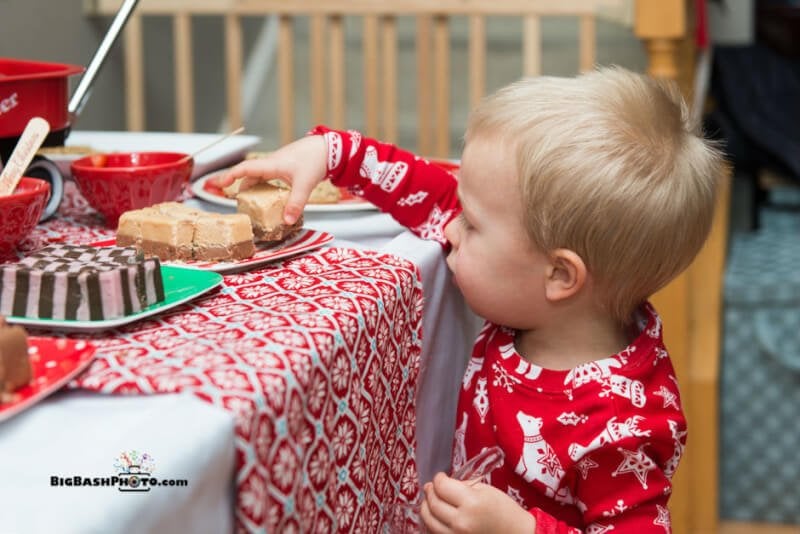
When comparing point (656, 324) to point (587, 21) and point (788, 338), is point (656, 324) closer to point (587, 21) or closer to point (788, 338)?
point (587, 21)

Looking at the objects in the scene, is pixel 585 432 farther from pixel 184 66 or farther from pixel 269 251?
pixel 184 66

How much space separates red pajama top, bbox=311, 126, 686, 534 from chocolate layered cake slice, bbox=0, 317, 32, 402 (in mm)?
424

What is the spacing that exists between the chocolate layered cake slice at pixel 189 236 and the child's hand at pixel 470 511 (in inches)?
9.5

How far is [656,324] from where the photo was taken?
35.4 inches

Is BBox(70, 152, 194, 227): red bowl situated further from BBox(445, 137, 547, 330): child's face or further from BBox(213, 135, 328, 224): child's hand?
BBox(445, 137, 547, 330): child's face

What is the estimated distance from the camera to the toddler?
0.81 meters

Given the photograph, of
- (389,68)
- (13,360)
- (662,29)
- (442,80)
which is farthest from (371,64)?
(13,360)

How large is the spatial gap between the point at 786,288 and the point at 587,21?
0.86 meters

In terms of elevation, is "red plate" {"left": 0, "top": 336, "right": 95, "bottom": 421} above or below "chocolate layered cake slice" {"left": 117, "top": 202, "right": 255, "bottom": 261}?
below

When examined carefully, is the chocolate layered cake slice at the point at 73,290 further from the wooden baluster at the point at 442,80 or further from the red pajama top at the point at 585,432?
the wooden baluster at the point at 442,80

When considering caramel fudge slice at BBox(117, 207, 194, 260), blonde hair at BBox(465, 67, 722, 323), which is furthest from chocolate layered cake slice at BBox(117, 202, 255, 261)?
blonde hair at BBox(465, 67, 722, 323)

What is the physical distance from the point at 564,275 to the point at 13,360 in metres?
0.47

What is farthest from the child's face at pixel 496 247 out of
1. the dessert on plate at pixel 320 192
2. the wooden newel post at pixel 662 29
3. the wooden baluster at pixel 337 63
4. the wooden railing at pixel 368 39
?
the wooden baluster at pixel 337 63

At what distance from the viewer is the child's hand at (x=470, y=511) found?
78 centimetres
